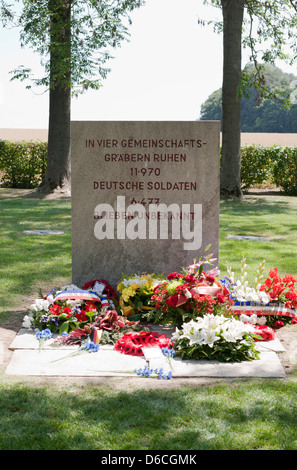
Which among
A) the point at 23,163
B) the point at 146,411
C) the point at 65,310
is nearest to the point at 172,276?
the point at 65,310

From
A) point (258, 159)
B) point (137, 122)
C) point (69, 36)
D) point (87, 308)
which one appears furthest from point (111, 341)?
point (258, 159)

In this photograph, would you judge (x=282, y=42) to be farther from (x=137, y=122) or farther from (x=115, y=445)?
(x=115, y=445)

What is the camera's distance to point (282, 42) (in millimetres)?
17500

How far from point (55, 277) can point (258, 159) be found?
489 inches

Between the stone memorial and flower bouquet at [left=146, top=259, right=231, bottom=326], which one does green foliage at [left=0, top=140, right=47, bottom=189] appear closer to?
the stone memorial

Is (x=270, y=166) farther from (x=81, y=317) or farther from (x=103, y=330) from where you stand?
(x=103, y=330)

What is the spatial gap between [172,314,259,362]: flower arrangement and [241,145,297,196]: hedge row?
14098 mm

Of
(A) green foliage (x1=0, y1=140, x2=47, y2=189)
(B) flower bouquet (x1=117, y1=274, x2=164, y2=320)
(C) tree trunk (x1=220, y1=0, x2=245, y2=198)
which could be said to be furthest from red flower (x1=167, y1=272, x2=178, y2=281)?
(A) green foliage (x1=0, y1=140, x2=47, y2=189)

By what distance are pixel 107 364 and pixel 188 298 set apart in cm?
101

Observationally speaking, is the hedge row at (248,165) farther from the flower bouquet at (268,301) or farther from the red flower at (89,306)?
the red flower at (89,306)

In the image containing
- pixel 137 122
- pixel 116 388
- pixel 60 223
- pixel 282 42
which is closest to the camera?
pixel 116 388

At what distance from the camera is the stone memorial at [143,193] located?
18.2 ft

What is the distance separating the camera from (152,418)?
325cm

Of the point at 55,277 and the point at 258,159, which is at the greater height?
the point at 258,159
